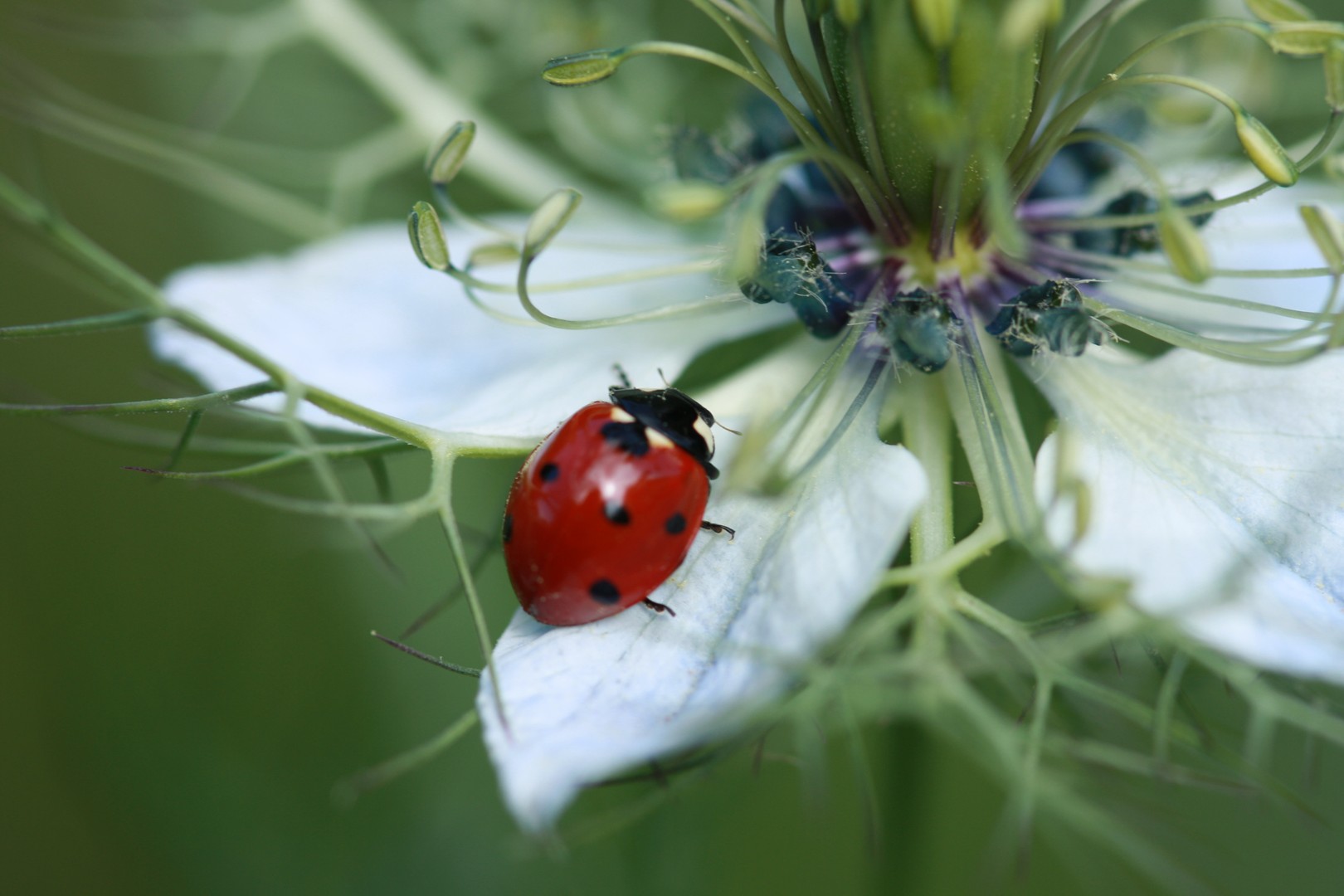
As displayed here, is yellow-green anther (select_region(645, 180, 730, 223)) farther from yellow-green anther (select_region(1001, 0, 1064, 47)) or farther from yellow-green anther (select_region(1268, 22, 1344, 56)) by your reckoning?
yellow-green anther (select_region(1268, 22, 1344, 56))

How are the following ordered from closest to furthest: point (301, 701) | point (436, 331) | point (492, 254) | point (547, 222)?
point (547, 222)
point (492, 254)
point (436, 331)
point (301, 701)

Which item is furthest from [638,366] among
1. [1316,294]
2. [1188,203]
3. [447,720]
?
[447,720]

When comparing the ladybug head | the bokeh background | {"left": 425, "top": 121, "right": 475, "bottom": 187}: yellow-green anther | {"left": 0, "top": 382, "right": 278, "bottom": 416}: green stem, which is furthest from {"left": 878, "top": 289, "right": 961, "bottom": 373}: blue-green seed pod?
the bokeh background

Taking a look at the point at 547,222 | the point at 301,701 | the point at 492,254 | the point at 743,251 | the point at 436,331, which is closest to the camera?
the point at 743,251

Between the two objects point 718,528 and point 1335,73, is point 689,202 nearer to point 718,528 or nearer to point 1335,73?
point 718,528

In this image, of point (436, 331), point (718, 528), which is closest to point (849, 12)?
point (718, 528)

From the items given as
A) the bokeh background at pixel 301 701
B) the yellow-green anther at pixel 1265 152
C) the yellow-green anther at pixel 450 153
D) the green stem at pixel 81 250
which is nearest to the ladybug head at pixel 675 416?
the yellow-green anther at pixel 450 153
